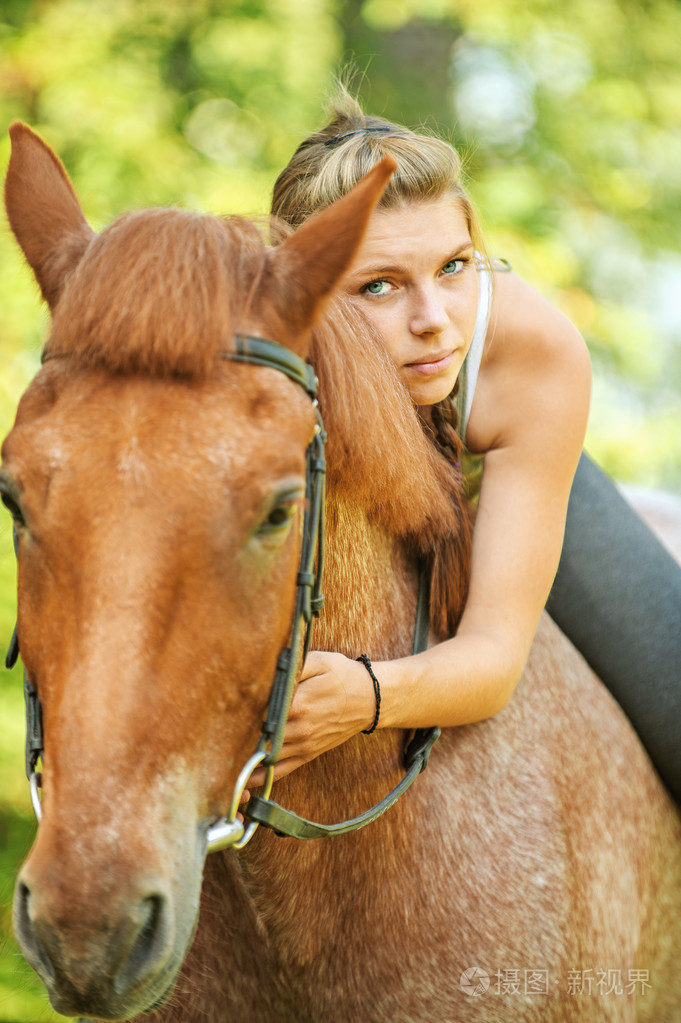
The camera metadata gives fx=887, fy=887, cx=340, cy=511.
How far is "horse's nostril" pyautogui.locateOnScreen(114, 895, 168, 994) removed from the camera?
1271 millimetres

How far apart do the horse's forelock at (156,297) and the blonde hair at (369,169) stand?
661 mm

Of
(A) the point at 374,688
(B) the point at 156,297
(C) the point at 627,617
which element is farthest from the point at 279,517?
(C) the point at 627,617

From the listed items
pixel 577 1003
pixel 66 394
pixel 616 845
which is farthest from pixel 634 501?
pixel 66 394

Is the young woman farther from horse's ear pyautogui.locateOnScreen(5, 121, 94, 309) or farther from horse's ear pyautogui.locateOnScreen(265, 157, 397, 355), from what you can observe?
horse's ear pyautogui.locateOnScreen(5, 121, 94, 309)

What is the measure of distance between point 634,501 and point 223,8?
16.3 feet

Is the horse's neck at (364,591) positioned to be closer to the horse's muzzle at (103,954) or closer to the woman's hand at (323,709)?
the woman's hand at (323,709)

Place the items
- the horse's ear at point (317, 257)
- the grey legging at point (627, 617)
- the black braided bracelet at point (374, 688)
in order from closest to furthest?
the horse's ear at point (317, 257), the black braided bracelet at point (374, 688), the grey legging at point (627, 617)

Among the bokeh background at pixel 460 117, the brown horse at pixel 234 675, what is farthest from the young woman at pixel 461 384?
the bokeh background at pixel 460 117

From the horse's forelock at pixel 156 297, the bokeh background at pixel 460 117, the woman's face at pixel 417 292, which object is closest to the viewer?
the horse's forelock at pixel 156 297

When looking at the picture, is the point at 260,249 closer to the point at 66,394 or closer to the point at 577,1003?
the point at 66,394

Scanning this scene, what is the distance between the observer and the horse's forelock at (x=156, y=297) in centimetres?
139

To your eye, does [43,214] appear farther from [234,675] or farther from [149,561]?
[234,675]

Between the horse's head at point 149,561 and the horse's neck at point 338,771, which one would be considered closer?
the horse's head at point 149,561

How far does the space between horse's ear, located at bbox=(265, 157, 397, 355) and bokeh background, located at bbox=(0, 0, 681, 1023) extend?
4.26 metres
